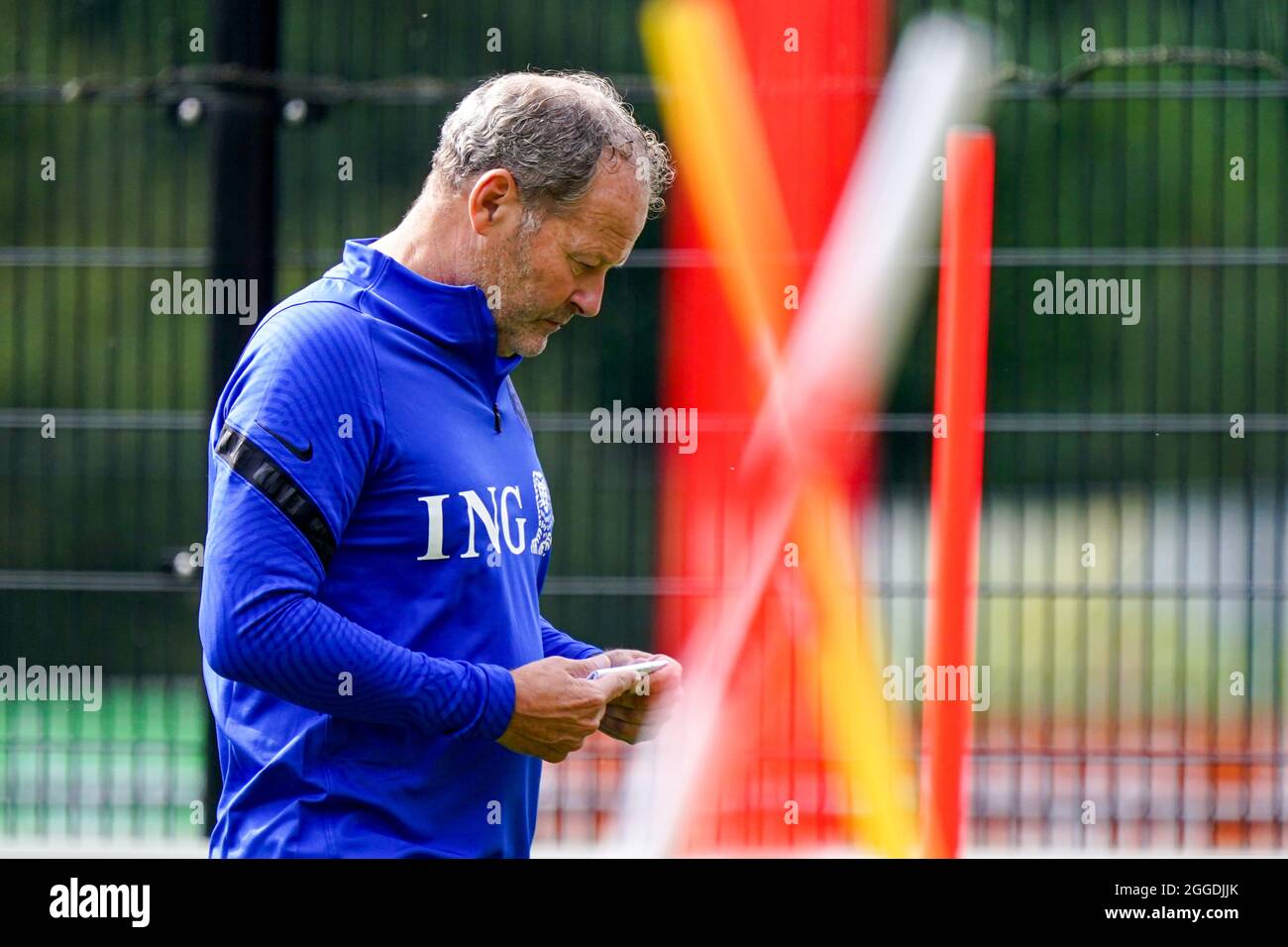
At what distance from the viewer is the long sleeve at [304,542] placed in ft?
4.30

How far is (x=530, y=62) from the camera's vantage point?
297cm

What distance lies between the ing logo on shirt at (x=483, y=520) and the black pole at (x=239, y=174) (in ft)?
4.47

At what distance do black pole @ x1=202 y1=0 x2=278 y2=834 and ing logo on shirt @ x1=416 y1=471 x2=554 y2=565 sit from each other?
53.6 inches

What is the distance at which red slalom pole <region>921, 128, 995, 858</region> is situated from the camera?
2.98 meters

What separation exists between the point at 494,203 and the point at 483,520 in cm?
32

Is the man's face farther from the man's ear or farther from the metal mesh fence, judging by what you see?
the metal mesh fence

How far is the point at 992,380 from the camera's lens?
2988 millimetres

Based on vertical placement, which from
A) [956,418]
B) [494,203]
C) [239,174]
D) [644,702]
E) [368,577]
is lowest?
[644,702]

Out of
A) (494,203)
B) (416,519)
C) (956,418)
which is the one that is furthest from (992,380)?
(416,519)

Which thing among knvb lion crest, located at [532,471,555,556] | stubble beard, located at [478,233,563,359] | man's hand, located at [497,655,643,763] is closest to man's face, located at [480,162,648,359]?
stubble beard, located at [478,233,563,359]

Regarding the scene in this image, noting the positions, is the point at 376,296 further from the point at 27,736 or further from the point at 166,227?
the point at 27,736

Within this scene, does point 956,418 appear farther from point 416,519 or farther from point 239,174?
point 416,519

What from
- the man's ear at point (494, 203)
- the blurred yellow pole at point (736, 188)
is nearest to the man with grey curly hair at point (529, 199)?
the man's ear at point (494, 203)

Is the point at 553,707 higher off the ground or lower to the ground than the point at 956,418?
lower
